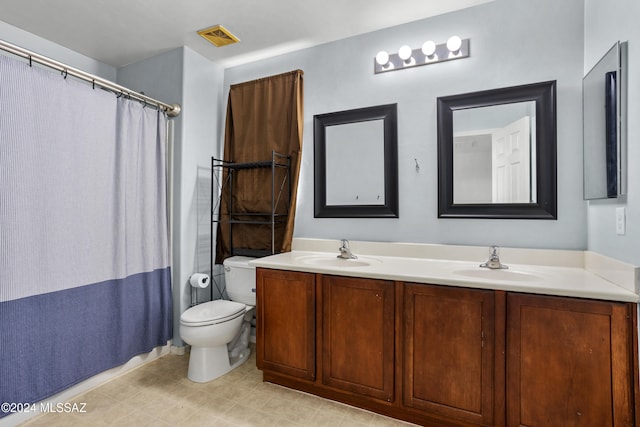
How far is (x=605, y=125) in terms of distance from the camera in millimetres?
1427

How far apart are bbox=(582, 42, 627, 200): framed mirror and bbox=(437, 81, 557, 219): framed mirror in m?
0.15

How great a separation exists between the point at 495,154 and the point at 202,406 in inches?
89.9

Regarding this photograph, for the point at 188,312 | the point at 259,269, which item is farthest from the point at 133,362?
the point at 259,269

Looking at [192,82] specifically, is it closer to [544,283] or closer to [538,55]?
[538,55]

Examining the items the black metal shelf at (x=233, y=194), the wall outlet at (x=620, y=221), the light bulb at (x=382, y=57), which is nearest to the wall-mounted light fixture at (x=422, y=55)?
the light bulb at (x=382, y=57)

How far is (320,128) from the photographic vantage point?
7.79 ft

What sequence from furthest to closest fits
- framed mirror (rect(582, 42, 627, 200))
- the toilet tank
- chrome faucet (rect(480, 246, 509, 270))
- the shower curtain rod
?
the toilet tank, chrome faucet (rect(480, 246, 509, 270)), the shower curtain rod, framed mirror (rect(582, 42, 627, 200))

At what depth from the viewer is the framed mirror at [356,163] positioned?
6.98 ft

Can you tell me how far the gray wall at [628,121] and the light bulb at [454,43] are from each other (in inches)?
24.9

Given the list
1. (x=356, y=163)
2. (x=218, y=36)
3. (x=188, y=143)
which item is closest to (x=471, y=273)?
(x=356, y=163)

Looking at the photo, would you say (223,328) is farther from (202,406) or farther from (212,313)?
(202,406)

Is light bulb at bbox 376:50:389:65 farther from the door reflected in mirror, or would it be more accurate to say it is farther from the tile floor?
the tile floor

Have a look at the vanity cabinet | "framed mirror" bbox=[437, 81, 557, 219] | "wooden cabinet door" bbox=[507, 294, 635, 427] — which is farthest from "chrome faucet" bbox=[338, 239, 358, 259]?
"wooden cabinet door" bbox=[507, 294, 635, 427]

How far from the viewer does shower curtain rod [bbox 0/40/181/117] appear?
1.55 m
